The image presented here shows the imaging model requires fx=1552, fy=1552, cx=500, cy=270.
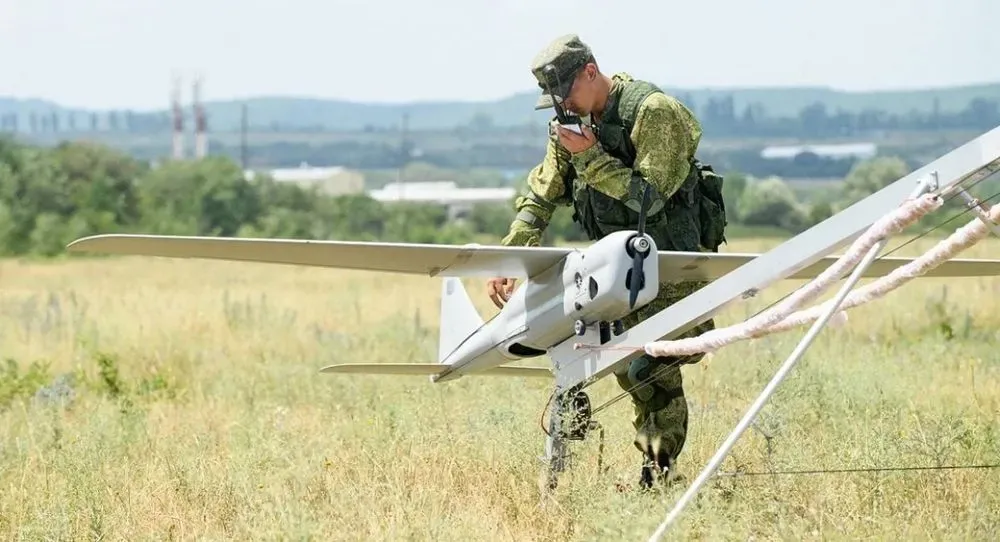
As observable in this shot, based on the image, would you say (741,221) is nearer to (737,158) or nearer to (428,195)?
(428,195)

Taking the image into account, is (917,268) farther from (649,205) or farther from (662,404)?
(662,404)

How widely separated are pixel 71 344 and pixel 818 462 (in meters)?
9.12

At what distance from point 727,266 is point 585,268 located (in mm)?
740

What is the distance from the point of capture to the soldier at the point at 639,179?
6.55 m

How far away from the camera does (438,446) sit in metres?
7.70

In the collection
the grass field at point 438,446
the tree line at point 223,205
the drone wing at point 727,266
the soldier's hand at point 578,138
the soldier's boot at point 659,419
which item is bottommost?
the tree line at point 223,205

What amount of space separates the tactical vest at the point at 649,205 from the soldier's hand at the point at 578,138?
15 centimetres

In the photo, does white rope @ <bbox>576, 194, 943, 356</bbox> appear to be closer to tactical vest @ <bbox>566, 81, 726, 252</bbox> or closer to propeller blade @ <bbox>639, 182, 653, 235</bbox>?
propeller blade @ <bbox>639, 182, 653, 235</bbox>

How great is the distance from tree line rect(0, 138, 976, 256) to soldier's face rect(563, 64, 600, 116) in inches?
1879

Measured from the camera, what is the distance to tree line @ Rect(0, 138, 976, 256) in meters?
63.7

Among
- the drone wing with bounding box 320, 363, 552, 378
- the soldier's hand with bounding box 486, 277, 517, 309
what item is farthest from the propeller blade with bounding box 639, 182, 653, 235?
the drone wing with bounding box 320, 363, 552, 378

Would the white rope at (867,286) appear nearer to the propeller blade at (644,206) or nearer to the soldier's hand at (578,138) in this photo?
the propeller blade at (644,206)

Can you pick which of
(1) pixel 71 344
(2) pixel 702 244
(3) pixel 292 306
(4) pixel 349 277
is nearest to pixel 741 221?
(4) pixel 349 277

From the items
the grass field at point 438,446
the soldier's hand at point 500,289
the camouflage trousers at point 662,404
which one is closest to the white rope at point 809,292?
the grass field at point 438,446
